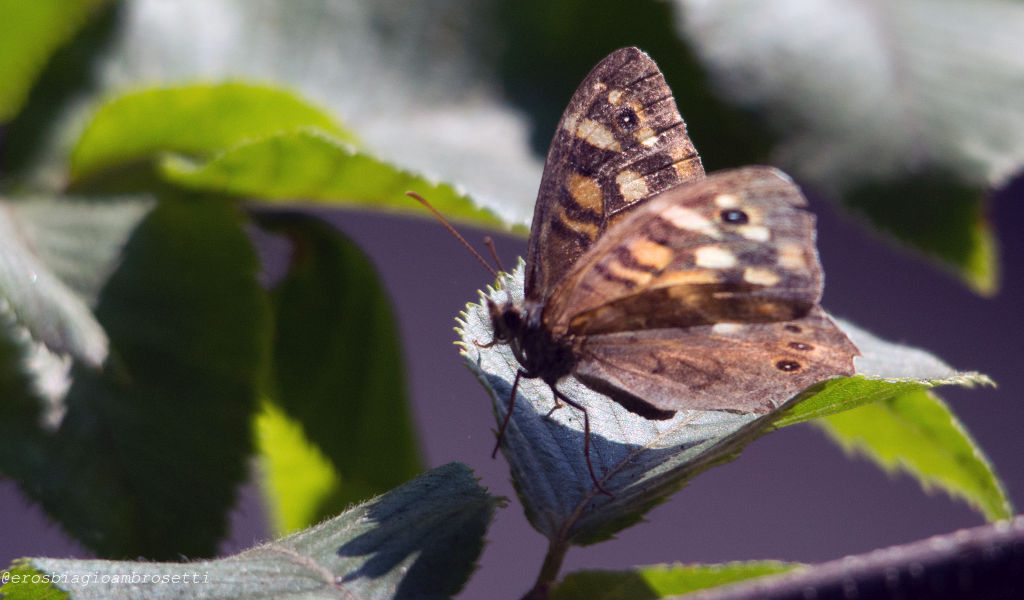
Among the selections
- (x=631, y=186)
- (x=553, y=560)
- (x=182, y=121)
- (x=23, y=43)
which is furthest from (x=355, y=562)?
(x=23, y=43)

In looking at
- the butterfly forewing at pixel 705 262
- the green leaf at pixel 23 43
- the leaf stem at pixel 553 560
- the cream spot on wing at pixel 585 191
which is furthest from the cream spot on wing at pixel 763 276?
the green leaf at pixel 23 43

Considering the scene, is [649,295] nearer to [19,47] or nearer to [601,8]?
[601,8]

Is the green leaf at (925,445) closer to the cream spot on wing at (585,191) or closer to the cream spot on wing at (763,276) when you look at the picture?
the cream spot on wing at (763,276)

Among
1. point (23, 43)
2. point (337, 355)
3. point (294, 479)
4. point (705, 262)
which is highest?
point (23, 43)

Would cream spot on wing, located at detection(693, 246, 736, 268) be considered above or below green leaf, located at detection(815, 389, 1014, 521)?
above

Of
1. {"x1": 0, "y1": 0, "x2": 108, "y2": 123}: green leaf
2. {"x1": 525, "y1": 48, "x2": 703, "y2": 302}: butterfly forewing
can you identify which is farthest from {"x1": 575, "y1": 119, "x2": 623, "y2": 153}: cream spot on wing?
{"x1": 0, "y1": 0, "x2": 108, "y2": 123}: green leaf

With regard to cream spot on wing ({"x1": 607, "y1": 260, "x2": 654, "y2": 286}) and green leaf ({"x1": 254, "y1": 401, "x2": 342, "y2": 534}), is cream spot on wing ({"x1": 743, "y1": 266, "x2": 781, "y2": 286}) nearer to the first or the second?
cream spot on wing ({"x1": 607, "y1": 260, "x2": 654, "y2": 286})

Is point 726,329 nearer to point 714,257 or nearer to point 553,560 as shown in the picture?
point 714,257
